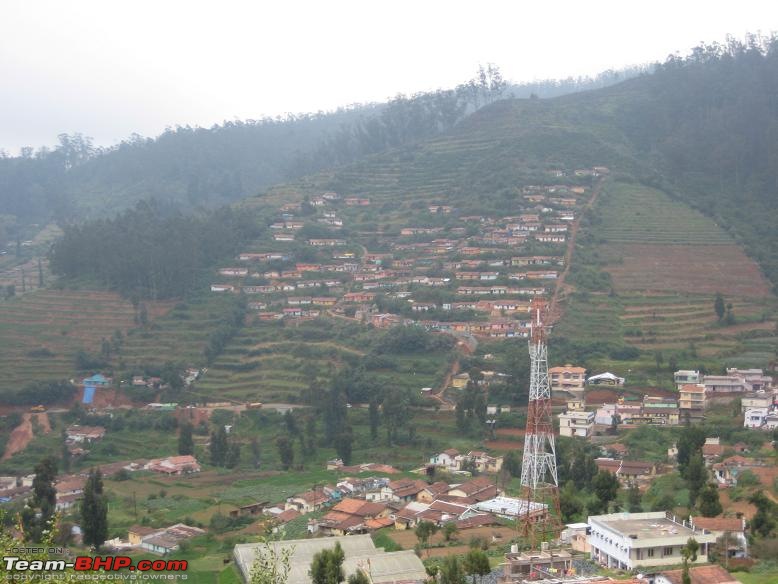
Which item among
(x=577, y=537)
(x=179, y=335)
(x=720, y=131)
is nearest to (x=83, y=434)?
(x=179, y=335)

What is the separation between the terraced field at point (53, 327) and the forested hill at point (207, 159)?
2918cm

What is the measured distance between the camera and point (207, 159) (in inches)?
3664

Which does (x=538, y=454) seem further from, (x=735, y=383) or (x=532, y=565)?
(x=735, y=383)

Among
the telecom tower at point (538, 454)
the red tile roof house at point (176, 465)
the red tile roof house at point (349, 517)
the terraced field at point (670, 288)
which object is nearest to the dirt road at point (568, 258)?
the terraced field at point (670, 288)

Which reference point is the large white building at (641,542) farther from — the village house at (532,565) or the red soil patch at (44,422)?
the red soil patch at (44,422)

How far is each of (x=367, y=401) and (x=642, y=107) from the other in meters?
41.6

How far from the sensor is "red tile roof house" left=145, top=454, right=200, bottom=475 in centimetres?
3291

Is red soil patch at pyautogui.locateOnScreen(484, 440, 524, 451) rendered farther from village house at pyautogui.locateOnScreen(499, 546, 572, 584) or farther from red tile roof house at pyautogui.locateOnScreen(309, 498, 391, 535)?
village house at pyautogui.locateOnScreen(499, 546, 572, 584)

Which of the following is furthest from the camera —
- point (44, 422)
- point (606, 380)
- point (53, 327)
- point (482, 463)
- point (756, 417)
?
point (53, 327)

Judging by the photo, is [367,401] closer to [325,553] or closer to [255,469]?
[255,469]

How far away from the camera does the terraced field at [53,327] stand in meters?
43.4

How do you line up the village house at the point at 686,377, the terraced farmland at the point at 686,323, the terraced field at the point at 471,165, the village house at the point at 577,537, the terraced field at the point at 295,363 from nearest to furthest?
the village house at the point at 577,537 < the village house at the point at 686,377 < the terraced field at the point at 295,363 < the terraced farmland at the point at 686,323 < the terraced field at the point at 471,165

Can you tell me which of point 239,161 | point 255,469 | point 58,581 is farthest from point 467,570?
point 239,161

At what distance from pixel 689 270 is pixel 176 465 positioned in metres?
26.7
